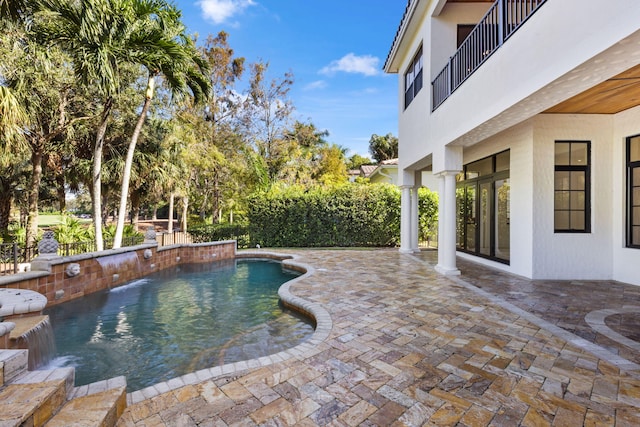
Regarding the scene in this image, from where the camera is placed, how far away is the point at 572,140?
765cm

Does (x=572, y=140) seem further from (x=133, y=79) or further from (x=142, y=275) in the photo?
(x=133, y=79)

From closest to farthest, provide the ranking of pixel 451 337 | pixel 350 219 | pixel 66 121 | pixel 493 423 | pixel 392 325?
pixel 493 423, pixel 451 337, pixel 392 325, pixel 66 121, pixel 350 219

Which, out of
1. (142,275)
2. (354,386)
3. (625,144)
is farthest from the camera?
(142,275)

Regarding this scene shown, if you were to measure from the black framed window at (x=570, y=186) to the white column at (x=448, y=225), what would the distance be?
2247mm

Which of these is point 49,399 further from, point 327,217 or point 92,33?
point 327,217

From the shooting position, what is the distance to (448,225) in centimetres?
845

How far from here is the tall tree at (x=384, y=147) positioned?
139ft

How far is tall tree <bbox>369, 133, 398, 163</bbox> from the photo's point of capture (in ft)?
139

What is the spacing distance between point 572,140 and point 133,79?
15333mm

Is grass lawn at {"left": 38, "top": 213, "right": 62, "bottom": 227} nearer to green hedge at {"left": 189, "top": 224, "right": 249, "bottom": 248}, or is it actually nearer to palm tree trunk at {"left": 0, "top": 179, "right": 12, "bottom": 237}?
palm tree trunk at {"left": 0, "top": 179, "right": 12, "bottom": 237}

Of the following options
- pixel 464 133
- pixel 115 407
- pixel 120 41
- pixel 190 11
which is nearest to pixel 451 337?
pixel 115 407

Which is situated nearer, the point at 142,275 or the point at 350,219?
the point at 142,275

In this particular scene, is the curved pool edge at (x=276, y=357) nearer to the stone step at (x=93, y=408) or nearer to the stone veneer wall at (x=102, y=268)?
the stone step at (x=93, y=408)

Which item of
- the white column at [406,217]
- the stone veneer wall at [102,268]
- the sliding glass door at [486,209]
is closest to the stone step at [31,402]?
the stone veneer wall at [102,268]
